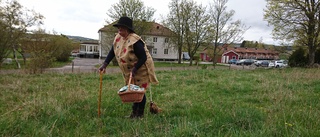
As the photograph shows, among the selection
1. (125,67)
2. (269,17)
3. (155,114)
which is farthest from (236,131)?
(269,17)

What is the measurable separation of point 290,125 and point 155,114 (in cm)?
211

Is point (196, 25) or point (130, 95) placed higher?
point (196, 25)

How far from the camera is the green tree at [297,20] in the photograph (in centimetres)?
1912

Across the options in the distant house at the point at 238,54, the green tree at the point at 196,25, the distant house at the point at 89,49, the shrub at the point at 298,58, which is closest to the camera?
the shrub at the point at 298,58

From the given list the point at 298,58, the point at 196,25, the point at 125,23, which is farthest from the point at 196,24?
the point at 125,23

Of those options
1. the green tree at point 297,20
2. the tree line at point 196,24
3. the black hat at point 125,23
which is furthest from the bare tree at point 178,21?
the black hat at point 125,23

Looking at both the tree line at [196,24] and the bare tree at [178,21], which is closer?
the tree line at [196,24]

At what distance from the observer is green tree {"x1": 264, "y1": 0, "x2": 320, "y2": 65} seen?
753 inches

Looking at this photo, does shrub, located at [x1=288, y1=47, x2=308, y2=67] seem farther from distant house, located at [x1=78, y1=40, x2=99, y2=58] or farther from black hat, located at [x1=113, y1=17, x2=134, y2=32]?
distant house, located at [x1=78, y1=40, x2=99, y2=58]

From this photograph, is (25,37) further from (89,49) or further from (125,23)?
(89,49)

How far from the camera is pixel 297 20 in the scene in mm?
19656

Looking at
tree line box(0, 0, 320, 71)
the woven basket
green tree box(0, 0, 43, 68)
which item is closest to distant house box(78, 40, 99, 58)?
tree line box(0, 0, 320, 71)

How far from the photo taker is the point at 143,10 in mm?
29719

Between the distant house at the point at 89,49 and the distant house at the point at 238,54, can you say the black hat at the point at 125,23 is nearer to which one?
the distant house at the point at 89,49
